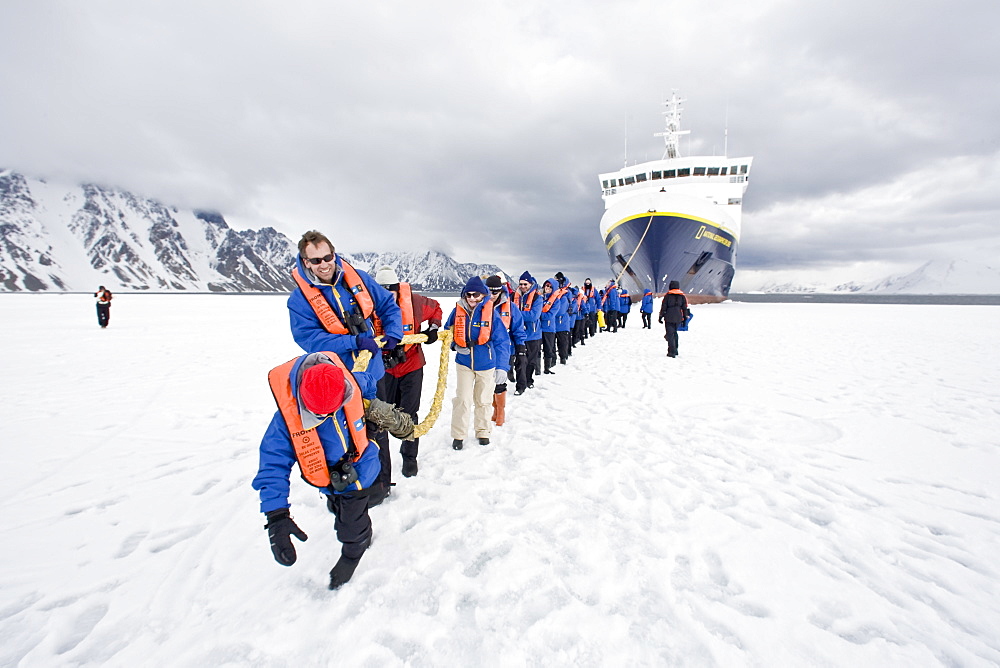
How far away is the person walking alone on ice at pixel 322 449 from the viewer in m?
2.24

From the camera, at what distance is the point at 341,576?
102 inches

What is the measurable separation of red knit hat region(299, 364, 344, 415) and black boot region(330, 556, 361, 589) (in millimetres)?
A: 1154

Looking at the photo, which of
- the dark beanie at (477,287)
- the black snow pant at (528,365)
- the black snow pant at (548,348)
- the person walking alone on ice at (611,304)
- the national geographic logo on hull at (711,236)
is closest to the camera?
the dark beanie at (477,287)

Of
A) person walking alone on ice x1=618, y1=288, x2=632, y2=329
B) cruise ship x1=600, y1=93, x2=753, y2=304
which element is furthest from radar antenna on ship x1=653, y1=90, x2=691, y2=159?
person walking alone on ice x1=618, y1=288, x2=632, y2=329

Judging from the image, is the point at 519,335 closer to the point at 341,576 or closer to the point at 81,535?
the point at 341,576

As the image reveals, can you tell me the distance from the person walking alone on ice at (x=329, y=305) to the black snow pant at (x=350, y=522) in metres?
1.02

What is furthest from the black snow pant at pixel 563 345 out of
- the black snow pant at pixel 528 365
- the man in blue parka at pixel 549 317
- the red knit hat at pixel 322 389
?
the red knit hat at pixel 322 389

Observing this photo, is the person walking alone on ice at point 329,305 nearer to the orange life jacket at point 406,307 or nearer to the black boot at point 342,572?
the orange life jacket at point 406,307

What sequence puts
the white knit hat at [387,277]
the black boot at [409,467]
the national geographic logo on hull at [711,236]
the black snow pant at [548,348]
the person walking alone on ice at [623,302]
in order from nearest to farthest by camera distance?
the black boot at [409,467] → the white knit hat at [387,277] → the black snow pant at [548,348] → the person walking alone on ice at [623,302] → the national geographic logo on hull at [711,236]

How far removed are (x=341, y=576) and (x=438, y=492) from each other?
128 centimetres

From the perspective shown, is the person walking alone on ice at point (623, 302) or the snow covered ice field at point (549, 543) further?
the person walking alone on ice at point (623, 302)

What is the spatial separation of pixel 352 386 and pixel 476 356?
2.51 metres

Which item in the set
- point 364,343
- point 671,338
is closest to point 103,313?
point 364,343

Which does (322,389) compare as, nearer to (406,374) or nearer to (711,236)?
(406,374)
